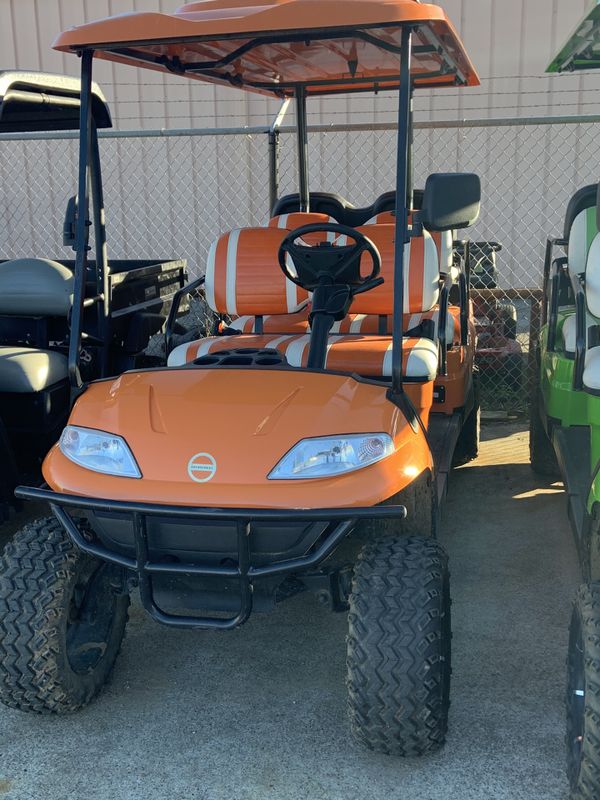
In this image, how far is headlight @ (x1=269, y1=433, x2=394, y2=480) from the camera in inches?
87.1

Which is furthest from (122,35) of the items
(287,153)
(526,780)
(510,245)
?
(510,245)

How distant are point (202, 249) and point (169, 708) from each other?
Answer: 6567 mm

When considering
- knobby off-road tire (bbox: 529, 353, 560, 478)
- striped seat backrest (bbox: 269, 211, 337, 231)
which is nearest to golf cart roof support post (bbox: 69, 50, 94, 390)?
striped seat backrest (bbox: 269, 211, 337, 231)

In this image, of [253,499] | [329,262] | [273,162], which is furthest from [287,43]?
[273,162]

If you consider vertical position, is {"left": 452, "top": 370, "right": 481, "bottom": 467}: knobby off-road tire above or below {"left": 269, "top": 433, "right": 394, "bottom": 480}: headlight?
below

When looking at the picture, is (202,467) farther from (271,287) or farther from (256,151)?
(256,151)

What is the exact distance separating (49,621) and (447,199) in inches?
64.1

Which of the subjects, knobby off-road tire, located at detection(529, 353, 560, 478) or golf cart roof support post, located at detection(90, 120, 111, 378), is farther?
knobby off-road tire, located at detection(529, 353, 560, 478)

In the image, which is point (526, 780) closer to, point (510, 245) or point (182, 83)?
point (510, 245)

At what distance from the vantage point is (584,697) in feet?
6.47

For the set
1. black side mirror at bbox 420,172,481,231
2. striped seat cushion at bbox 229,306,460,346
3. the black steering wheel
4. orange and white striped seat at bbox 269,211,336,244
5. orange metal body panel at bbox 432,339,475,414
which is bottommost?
orange metal body panel at bbox 432,339,475,414

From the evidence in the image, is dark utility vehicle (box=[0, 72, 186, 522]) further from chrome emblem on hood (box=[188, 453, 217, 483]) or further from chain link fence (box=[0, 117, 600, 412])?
chain link fence (box=[0, 117, 600, 412])

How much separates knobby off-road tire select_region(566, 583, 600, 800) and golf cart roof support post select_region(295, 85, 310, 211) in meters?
2.95

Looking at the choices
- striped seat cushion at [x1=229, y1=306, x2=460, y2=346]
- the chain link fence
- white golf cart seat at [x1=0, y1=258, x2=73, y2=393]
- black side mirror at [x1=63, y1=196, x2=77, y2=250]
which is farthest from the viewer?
the chain link fence
